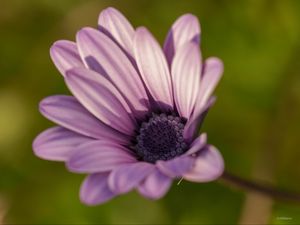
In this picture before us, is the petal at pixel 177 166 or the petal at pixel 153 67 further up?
the petal at pixel 153 67

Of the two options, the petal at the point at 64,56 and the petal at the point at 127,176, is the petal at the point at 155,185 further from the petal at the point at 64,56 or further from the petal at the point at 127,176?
the petal at the point at 64,56

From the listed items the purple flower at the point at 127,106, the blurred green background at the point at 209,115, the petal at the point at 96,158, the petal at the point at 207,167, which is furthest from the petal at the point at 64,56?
the blurred green background at the point at 209,115

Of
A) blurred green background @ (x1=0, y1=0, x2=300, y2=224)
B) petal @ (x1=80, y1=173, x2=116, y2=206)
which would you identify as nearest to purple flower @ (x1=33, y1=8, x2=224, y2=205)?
petal @ (x1=80, y1=173, x2=116, y2=206)

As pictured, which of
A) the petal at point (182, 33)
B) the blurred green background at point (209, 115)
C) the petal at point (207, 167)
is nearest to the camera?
the petal at point (207, 167)

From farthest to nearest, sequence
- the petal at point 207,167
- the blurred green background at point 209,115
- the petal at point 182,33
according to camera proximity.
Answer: the blurred green background at point 209,115
the petal at point 182,33
the petal at point 207,167

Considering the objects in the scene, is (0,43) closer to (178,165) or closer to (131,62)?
(131,62)

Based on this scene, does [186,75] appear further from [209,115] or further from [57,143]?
[209,115]
